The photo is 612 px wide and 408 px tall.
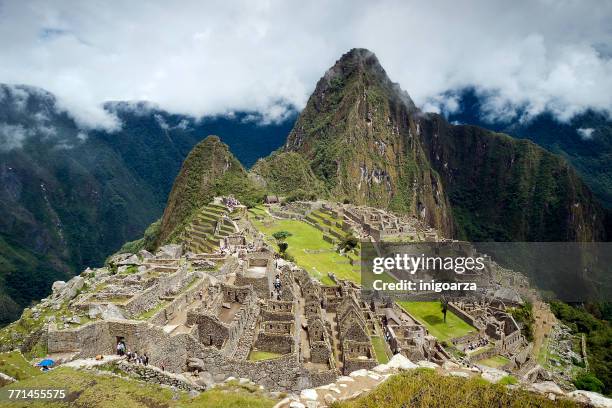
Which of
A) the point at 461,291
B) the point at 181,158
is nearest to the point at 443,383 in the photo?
the point at 461,291

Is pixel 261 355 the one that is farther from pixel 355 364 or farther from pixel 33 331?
pixel 33 331

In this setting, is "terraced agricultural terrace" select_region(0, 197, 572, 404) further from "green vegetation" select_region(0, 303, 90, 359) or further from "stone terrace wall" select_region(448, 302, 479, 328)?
"stone terrace wall" select_region(448, 302, 479, 328)

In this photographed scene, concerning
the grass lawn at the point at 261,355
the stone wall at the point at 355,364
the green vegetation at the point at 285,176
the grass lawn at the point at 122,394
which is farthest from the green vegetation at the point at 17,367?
the green vegetation at the point at 285,176

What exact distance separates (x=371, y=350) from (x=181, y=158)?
177 meters

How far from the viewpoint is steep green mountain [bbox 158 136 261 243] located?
92312 millimetres

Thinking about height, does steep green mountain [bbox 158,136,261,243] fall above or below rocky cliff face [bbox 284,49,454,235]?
below

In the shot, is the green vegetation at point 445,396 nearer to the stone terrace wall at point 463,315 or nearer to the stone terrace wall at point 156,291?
the stone terrace wall at point 156,291

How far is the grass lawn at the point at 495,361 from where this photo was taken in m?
32.8

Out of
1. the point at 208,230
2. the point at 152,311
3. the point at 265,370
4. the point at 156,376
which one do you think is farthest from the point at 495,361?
the point at 208,230

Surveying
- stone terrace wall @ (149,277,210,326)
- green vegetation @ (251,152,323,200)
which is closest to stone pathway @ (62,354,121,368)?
stone terrace wall @ (149,277,210,326)

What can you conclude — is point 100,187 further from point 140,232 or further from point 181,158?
point 181,158

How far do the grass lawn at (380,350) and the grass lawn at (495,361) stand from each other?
13195mm

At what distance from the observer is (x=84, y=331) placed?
14.5 meters

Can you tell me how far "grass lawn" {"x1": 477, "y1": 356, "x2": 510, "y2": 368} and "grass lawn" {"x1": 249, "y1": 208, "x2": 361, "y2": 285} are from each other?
43.7 ft
